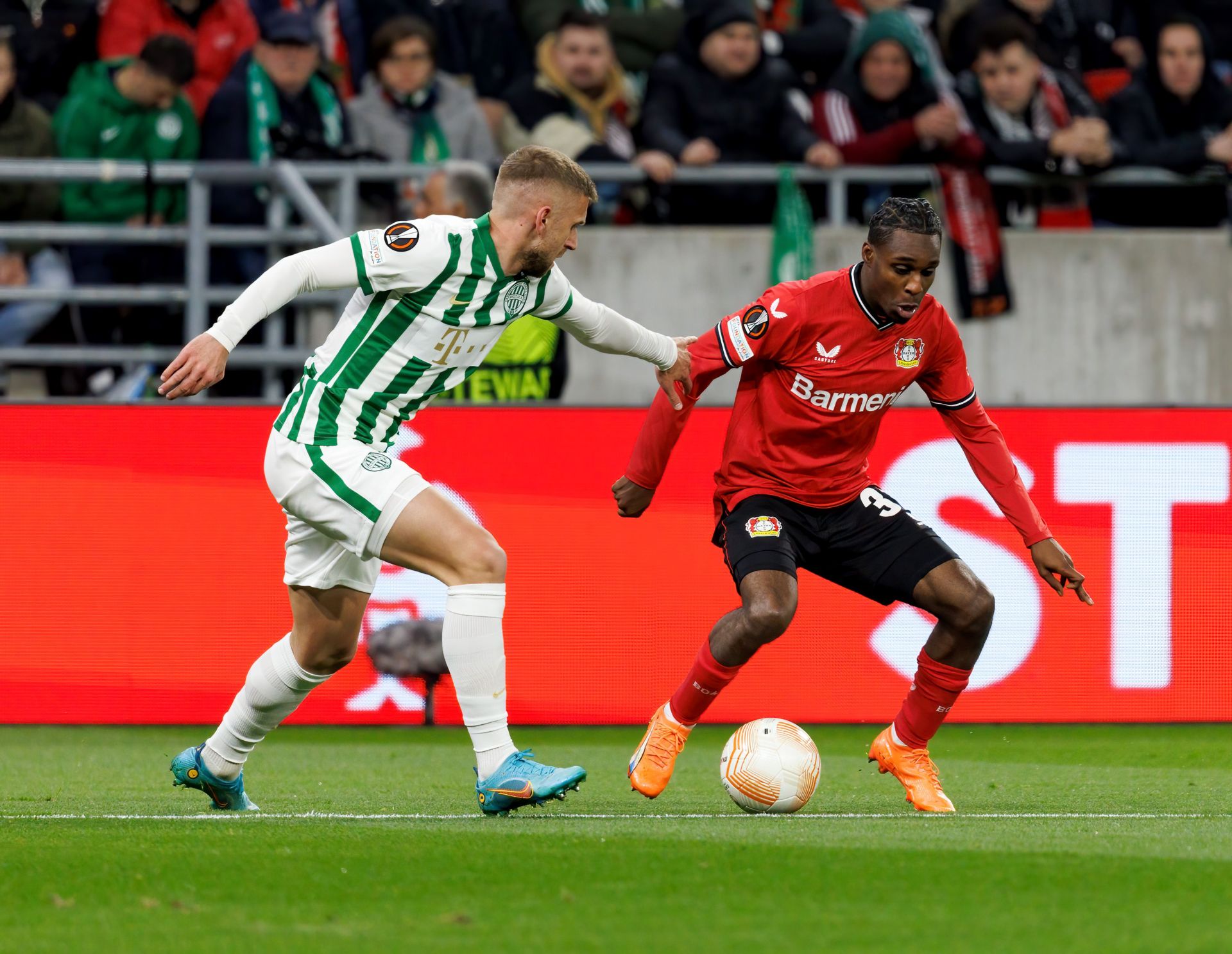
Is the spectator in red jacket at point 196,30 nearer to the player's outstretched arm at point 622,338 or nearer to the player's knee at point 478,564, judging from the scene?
the player's outstretched arm at point 622,338

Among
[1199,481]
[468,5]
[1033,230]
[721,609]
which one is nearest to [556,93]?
[468,5]

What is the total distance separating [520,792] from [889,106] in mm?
7490

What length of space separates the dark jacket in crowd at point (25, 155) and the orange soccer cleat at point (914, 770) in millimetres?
6888

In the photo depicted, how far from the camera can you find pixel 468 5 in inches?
502

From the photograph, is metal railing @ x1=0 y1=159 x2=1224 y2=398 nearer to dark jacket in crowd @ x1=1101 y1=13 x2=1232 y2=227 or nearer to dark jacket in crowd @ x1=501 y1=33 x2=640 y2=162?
dark jacket in crowd @ x1=501 y1=33 x2=640 y2=162

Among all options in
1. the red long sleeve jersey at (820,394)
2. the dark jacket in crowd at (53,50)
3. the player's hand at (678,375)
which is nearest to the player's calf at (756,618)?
the red long sleeve jersey at (820,394)

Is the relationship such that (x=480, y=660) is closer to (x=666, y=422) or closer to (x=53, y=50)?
(x=666, y=422)

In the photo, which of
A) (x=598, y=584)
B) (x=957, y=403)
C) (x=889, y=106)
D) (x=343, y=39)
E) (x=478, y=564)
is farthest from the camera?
(x=343, y=39)

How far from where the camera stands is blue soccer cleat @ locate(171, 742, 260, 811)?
6281 millimetres

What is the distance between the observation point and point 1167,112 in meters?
12.6

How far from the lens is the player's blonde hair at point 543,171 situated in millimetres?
5918

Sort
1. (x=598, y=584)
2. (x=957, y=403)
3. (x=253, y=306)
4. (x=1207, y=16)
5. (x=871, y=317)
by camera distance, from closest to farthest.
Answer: (x=253, y=306)
(x=871, y=317)
(x=957, y=403)
(x=598, y=584)
(x=1207, y=16)

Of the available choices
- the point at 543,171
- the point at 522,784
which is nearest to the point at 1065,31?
the point at 543,171

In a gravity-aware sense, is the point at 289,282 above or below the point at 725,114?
above
